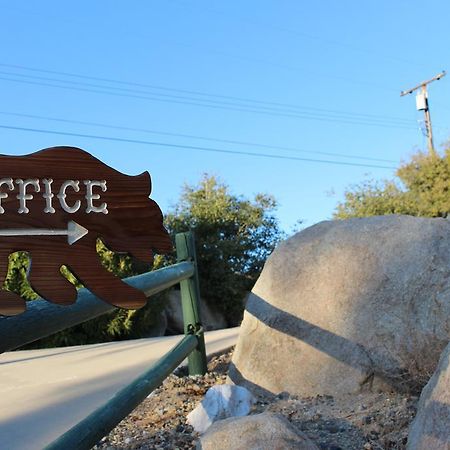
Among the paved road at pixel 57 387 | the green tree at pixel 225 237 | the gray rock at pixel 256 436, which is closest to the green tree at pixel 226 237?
the green tree at pixel 225 237

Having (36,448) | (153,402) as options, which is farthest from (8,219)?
(153,402)

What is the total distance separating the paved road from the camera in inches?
106

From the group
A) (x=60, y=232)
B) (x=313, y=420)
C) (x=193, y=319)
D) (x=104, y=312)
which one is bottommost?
(x=313, y=420)

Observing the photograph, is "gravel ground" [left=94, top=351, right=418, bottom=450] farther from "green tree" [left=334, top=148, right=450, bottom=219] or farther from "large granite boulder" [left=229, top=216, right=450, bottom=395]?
"green tree" [left=334, top=148, right=450, bottom=219]

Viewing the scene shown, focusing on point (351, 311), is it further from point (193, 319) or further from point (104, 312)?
point (104, 312)

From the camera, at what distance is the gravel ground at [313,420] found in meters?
2.67

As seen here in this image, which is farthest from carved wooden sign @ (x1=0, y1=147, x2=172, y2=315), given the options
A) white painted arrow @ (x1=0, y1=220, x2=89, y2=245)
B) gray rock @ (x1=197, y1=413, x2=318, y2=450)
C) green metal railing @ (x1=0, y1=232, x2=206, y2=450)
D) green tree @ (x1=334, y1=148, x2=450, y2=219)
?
green tree @ (x1=334, y1=148, x2=450, y2=219)

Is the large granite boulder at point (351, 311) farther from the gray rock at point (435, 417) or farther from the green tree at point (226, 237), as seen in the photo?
the green tree at point (226, 237)

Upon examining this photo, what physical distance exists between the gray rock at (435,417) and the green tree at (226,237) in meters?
12.1

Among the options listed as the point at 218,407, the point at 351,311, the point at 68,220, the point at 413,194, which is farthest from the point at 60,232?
the point at 413,194

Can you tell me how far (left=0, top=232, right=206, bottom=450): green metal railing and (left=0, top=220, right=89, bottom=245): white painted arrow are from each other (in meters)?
0.24

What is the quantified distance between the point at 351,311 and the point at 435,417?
141 centimetres

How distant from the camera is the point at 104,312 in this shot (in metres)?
2.19

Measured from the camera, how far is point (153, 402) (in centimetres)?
353
